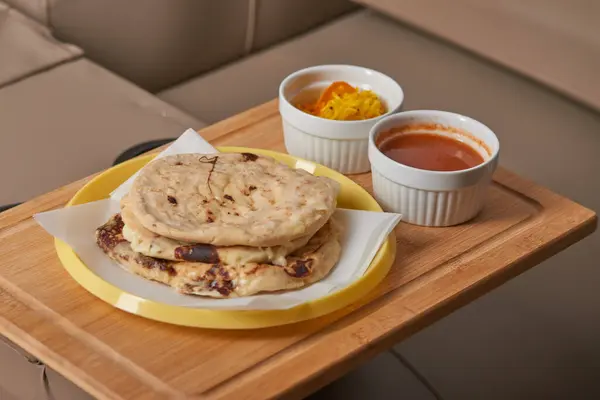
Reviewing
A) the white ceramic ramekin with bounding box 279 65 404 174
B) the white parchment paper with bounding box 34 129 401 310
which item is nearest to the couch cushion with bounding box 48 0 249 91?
the white ceramic ramekin with bounding box 279 65 404 174

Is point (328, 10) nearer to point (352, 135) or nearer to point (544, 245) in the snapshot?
point (352, 135)

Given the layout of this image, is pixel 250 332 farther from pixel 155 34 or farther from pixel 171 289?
pixel 155 34

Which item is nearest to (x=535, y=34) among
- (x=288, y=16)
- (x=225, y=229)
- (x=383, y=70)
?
(x=383, y=70)

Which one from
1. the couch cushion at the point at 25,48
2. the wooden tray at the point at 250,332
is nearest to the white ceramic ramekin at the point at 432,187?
the wooden tray at the point at 250,332

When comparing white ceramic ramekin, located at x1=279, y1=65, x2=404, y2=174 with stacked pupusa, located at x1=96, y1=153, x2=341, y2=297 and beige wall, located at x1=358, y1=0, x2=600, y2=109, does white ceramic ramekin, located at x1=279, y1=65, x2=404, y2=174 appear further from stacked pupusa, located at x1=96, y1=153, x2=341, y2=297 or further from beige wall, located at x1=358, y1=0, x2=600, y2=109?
beige wall, located at x1=358, y1=0, x2=600, y2=109

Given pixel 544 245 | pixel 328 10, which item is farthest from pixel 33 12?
→ pixel 544 245

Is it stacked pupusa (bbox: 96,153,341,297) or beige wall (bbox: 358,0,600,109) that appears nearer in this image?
→ stacked pupusa (bbox: 96,153,341,297)
